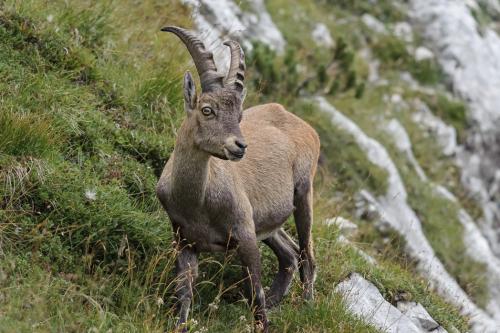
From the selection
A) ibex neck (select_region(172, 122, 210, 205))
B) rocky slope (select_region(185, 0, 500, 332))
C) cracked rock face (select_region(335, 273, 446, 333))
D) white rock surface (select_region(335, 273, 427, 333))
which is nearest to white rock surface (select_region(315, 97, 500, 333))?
rocky slope (select_region(185, 0, 500, 332))

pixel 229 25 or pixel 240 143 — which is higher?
pixel 240 143

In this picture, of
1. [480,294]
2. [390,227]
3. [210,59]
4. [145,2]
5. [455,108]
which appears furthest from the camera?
[455,108]

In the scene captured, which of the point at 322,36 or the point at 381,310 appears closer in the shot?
the point at 381,310

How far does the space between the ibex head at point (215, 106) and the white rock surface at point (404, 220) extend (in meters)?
4.41

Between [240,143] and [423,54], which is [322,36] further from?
[240,143]

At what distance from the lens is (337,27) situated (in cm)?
1839

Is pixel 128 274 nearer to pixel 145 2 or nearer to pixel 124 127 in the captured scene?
pixel 124 127

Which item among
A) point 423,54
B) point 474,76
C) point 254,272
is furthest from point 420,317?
point 474,76

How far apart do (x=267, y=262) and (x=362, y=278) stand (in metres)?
0.98

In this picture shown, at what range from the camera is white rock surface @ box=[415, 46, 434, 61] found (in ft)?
61.0

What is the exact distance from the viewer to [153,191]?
731cm

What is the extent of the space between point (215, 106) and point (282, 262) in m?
2.34

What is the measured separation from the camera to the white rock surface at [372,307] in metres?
6.91

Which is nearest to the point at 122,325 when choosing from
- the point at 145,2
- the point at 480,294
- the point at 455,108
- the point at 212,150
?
the point at 212,150
